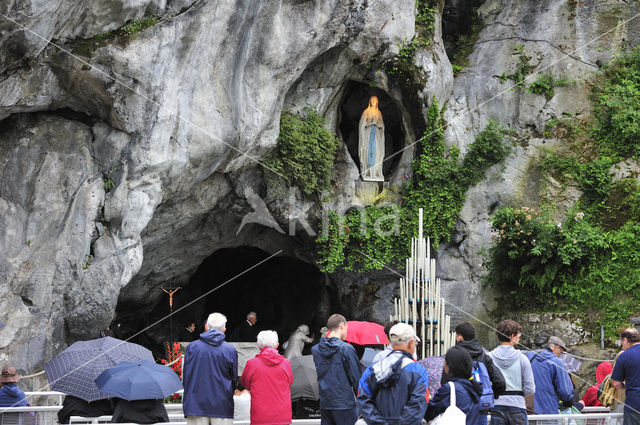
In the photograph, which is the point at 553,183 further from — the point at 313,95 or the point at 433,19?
the point at 313,95

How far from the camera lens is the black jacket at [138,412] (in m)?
6.27

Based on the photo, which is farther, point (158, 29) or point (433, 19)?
point (433, 19)

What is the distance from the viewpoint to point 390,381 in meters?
5.28

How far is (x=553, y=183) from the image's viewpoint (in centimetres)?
1534

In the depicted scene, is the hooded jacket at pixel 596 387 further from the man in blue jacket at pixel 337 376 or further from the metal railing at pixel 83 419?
the man in blue jacket at pixel 337 376

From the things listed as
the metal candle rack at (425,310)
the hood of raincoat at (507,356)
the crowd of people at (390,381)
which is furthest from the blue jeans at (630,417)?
the metal candle rack at (425,310)

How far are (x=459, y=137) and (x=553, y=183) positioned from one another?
2.05 meters

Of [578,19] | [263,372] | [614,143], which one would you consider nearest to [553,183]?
[614,143]

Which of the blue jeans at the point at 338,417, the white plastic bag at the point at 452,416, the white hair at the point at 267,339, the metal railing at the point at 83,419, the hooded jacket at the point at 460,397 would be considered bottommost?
the metal railing at the point at 83,419

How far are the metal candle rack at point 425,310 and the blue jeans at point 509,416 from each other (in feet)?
19.5

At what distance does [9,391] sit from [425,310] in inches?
290

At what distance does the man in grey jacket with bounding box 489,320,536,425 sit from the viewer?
652cm

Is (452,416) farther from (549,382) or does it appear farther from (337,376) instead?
(549,382)

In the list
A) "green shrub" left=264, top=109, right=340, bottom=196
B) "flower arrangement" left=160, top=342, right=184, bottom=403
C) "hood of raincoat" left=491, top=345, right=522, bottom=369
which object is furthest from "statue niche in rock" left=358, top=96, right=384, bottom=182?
"hood of raincoat" left=491, top=345, right=522, bottom=369
